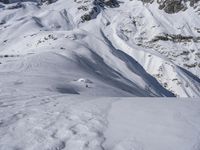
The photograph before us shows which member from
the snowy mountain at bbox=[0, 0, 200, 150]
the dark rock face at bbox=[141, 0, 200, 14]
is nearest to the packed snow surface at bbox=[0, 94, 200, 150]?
the snowy mountain at bbox=[0, 0, 200, 150]

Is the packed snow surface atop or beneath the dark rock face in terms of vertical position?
atop

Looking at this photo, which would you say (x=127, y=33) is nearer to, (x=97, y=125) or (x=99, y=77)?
(x=99, y=77)

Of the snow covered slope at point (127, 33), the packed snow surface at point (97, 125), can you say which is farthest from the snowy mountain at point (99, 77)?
the snow covered slope at point (127, 33)

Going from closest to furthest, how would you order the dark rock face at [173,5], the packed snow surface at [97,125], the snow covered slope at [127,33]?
1. the packed snow surface at [97,125]
2. the snow covered slope at [127,33]
3. the dark rock face at [173,5]

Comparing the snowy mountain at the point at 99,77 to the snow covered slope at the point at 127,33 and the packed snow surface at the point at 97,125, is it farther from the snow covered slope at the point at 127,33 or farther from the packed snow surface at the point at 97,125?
the snow covered slope at the point at 127,33

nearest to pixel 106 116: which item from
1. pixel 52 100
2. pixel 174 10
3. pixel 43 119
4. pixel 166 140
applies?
pixel 43 119

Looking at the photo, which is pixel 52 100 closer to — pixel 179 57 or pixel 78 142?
pixel 78 142

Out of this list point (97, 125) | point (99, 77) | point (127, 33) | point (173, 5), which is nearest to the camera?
point (97, 125)

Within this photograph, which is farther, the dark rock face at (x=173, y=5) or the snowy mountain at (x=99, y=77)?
the dark rock face at (x=173, y=5)

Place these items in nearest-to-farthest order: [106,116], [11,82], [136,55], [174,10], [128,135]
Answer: [128,135] < [106,116] < [11,82] < [136,55] < [174,10]

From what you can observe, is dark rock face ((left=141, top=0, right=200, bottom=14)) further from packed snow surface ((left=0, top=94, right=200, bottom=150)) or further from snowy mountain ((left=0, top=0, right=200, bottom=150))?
packed snow surface ((left=0, top=94, right=200, bottom=150))

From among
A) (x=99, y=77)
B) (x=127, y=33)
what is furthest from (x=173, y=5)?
(x=99, y=77)
